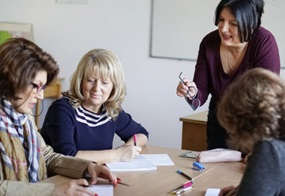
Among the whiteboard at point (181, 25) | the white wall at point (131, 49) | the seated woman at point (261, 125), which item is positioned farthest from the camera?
the white wall at point (131, 49)

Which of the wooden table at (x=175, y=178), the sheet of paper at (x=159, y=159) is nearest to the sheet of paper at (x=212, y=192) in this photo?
the wooden table at (x=175, y=178)

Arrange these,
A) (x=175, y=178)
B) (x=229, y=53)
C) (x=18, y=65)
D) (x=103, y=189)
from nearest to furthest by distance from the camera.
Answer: (x=18, y=65), (x=103, y=189), (x=175, y=178), (x=229, y=53)

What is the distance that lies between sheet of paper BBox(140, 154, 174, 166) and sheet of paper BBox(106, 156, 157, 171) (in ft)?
0.13

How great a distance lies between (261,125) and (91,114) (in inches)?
50.4

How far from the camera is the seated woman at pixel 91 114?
2293 millimetres

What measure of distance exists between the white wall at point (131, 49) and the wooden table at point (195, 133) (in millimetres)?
680

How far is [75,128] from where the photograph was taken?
94.4 inches

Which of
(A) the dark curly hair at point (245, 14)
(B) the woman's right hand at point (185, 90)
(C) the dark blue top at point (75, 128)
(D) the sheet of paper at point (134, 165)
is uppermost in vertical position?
(A) the dark curly hair at point (245, 14)

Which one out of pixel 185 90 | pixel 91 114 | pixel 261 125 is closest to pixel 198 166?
pixel 185 90

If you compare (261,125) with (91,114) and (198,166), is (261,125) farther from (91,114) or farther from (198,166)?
(91,114)

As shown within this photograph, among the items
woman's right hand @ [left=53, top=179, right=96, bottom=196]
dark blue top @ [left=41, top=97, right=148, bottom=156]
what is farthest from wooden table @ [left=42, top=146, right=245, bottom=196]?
dark blue top @ [left=41, top=97, right=148, bottom=156]

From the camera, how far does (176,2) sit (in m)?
4.21

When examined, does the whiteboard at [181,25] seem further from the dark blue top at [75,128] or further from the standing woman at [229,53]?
the dark blue top at [75,128]

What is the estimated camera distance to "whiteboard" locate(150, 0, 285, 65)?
162 inches
